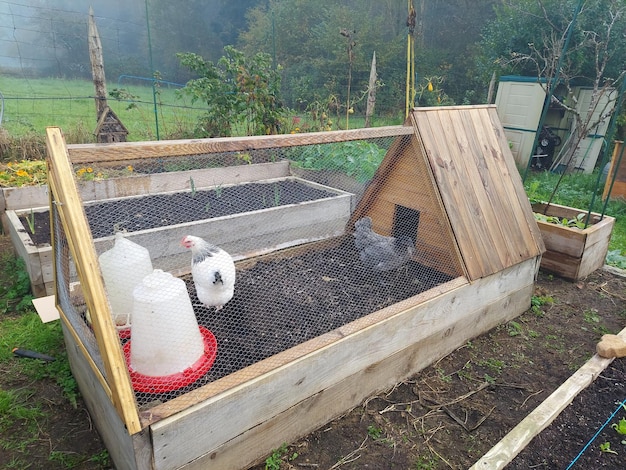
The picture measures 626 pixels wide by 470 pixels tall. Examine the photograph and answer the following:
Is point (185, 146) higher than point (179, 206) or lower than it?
higher

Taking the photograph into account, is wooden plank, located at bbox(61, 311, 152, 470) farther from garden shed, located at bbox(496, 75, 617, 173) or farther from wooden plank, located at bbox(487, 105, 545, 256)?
garden shed, located at bbox(496, 75, 617, 173)

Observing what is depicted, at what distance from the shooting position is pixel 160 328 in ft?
4.75

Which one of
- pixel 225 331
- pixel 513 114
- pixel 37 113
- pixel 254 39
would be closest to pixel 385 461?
pixel 225 331

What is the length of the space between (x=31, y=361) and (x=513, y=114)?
883cm

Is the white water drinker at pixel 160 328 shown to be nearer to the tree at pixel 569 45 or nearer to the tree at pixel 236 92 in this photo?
the tree at pixel 236 92

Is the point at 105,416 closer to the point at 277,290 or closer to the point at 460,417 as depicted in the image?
the point at 277,290

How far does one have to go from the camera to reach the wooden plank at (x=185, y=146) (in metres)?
1.23

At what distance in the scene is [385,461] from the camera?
173cm

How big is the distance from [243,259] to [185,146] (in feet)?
3.89

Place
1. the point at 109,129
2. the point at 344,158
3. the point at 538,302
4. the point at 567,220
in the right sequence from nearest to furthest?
the point at 538,302 < the point at 567,220 < the point at 344,158 < the point at 109,129

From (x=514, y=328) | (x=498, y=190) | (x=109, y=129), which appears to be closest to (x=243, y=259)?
(x=498, y=190)

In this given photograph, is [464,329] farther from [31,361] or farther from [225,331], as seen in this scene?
[31,361]

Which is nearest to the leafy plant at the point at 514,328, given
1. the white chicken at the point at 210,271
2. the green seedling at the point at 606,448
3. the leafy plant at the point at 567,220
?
the green seedling at the point at 606,448

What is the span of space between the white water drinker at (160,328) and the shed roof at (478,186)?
143 cm
